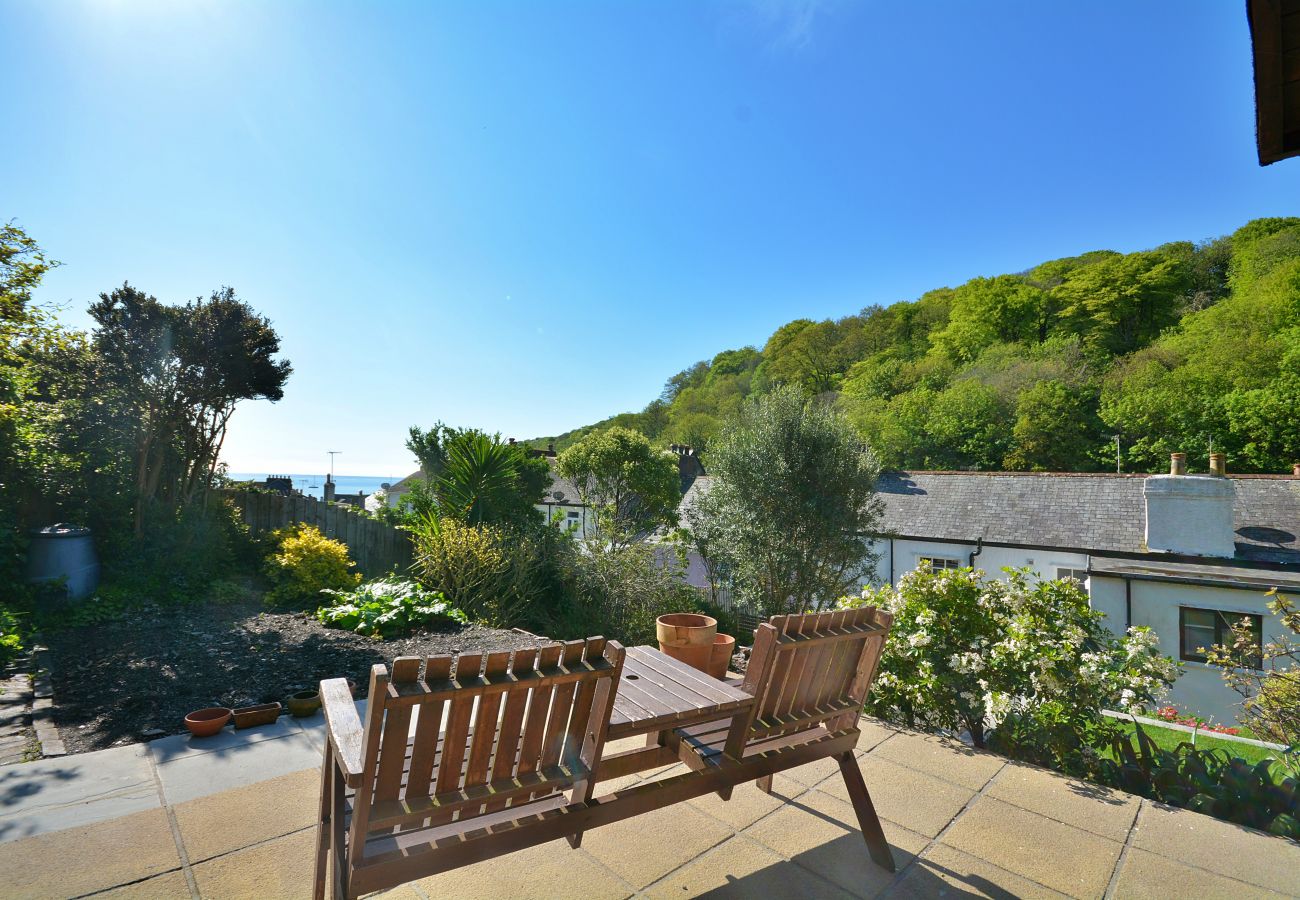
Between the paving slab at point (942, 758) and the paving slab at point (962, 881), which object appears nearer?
the paving slab at point (962, 881)

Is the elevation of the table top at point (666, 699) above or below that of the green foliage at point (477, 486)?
below

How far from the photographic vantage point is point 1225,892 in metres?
2.00

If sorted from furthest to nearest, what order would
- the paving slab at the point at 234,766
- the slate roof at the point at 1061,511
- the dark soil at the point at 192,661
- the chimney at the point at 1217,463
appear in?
1. the slate roof at the point at 1061,511
2. the chimney at the point at 1217,463
3. the dark soil at the point at 192,661
4. the paving slab at the point at 234,766

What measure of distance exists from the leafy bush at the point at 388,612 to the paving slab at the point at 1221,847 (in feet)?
18.0

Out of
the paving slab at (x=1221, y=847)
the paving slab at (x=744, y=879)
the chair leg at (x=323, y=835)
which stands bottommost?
the paving slab at (x=1221, y=847)

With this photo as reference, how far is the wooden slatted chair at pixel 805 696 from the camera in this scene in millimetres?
2016

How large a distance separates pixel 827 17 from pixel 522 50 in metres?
4.50

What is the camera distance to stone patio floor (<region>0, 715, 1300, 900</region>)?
77.8 inches

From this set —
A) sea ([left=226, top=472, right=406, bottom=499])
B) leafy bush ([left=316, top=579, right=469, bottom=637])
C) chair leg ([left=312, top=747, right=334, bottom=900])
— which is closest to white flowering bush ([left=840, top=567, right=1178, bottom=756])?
chair leg ([left=312, top=747, right=334, bottom=900])

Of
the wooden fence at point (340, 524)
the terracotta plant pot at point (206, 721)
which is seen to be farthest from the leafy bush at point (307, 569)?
the terracotta plant pot at point (206, 721)

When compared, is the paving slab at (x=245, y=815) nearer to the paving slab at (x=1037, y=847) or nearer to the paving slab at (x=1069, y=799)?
the paving slab at (x=1037, y=847)

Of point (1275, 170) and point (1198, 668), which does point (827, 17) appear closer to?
point (1275, 170)

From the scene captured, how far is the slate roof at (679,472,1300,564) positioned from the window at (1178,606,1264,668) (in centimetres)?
180

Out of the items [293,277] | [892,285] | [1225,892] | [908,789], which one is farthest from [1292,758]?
[892,285]
